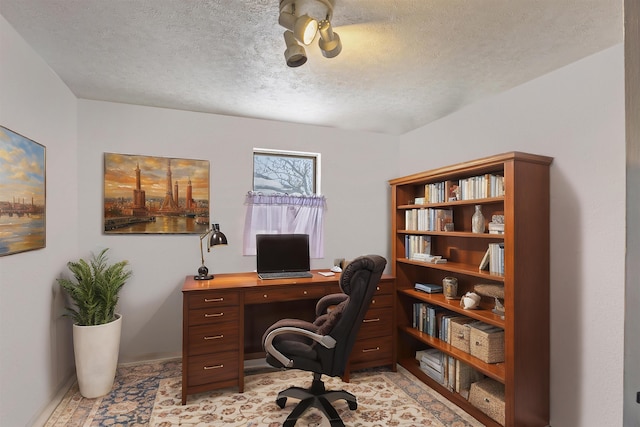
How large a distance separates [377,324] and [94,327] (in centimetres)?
231

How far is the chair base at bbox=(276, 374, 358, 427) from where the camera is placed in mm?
2115

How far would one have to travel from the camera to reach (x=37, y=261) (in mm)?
2131

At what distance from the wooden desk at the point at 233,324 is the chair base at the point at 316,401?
1.45 ft

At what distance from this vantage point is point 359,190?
12.1 feet

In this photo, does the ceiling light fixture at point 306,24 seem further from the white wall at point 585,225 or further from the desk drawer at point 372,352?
the desk drawer at point 372,352

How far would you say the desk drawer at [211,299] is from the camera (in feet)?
8.07

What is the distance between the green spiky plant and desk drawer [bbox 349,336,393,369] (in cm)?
205

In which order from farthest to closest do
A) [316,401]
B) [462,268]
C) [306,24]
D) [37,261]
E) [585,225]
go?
[462,268], [316,401], [37,261], [585,225], [306,24]

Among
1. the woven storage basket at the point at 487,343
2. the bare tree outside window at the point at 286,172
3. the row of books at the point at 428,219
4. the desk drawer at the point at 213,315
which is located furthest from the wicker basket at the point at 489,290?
the desk drawer at the point at 213,315

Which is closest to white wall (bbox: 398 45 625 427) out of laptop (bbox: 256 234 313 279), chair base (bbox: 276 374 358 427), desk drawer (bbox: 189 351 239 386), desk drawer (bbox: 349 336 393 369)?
desk drawer (bbox: 349 336 393 369)

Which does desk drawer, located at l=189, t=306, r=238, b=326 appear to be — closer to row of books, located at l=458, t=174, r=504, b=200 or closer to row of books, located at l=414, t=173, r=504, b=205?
row of books, located at l=414, t=173, r=504, b=205

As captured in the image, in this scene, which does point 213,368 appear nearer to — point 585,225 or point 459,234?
point 459,234

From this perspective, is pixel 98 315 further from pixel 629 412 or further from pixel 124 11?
pixel 629 412

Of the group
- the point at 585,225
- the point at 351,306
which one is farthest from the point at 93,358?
the point at 585,225
